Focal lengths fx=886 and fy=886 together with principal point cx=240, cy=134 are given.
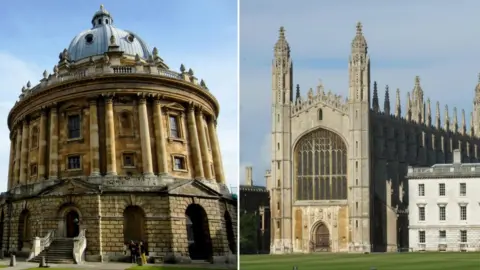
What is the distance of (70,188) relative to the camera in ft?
112

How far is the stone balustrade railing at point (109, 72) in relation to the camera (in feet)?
114

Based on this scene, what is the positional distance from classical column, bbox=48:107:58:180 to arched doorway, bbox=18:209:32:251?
2.03m

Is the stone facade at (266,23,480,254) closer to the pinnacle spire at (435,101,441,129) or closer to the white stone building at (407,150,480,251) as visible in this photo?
the white stone building at (407,150,480,251)

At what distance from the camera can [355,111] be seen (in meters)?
66.1

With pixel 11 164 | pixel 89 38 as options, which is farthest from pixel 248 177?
pixel 89 38

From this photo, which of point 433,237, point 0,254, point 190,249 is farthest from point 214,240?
point 433,237

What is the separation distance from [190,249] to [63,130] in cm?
732

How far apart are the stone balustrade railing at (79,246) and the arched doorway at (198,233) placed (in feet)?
13.2

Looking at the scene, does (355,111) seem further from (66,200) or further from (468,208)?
(66,200)

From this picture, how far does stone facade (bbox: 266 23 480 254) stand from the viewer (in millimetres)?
64625

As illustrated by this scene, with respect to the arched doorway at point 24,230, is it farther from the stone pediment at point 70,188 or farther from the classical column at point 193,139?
the classical column at point 193,139

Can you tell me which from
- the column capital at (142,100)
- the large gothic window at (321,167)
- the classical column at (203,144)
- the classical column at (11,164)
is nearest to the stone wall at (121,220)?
the classical column at (203,144)

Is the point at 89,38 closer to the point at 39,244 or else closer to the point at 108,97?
the point at 108,97

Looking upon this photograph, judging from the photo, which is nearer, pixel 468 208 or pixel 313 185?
pixel 468 208
